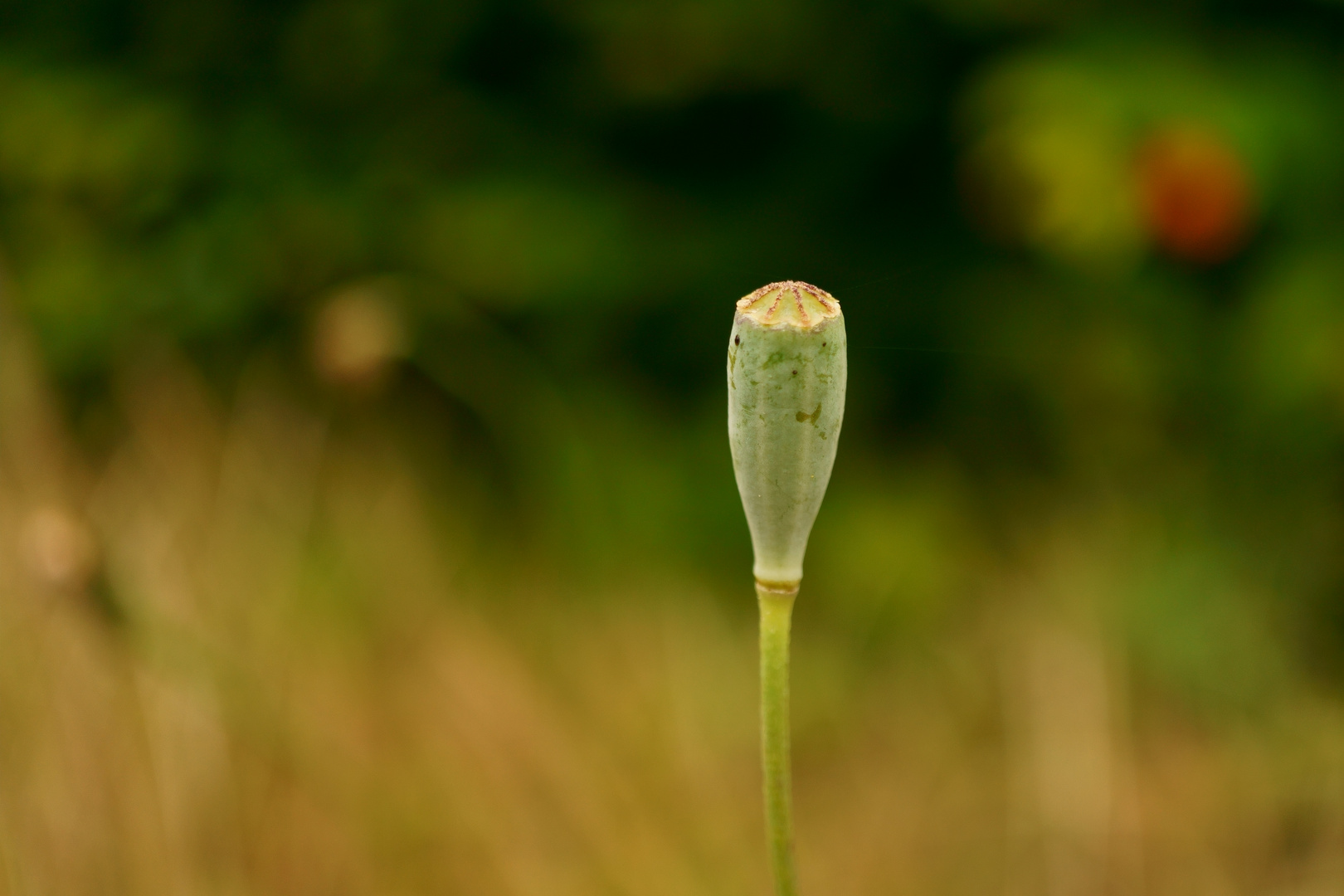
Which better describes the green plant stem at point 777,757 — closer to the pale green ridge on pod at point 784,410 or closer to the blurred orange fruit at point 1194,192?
the pale green ridge on pod at point 784,410

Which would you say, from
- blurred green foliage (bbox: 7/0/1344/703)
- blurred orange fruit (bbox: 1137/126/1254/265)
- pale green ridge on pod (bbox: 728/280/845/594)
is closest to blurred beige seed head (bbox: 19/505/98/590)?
pale green ridge on pod (bbox: 728/280/845/594)

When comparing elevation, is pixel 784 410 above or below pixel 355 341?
above

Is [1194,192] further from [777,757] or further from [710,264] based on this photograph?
[777,757]

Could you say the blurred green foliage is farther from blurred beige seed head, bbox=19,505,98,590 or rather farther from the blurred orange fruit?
blurred beige seed head, bbox=19,505,98,590

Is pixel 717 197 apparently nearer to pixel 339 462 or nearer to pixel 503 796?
pixel 339 462

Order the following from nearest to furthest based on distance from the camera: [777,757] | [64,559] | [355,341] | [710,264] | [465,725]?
[777,757], [64,559], [355,341], [465,725], [710,264]

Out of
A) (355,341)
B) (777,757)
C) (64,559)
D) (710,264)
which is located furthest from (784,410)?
(710,264)

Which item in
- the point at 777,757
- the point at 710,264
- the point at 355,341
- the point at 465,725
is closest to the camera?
the point at 777,757

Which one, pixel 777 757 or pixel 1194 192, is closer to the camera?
pixel 777 757
